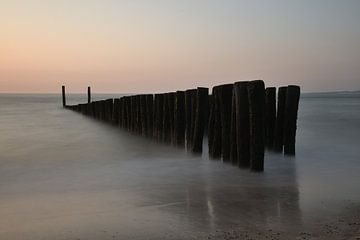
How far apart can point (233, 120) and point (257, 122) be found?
74 cm

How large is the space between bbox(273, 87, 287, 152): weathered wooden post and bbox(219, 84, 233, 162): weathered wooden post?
1241 millimetres

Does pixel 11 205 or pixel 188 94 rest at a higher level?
pixel 188 94

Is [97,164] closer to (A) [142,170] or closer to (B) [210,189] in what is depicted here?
(A) [142,170]

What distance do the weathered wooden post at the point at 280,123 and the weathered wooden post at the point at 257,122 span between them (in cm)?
177

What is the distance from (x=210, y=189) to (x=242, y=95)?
1.80m

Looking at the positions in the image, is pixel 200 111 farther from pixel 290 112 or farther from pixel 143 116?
pixel 143 116

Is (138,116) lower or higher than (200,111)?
lower

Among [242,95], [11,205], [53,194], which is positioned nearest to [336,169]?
[242,95]

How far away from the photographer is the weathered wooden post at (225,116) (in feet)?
24.2

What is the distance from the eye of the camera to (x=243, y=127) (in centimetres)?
675

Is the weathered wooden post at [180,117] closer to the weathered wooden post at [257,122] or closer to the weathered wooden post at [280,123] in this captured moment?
the weathered wooden post at [280,123]

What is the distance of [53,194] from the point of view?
5.37 metres

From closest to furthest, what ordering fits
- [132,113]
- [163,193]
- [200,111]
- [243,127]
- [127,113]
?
[163,193]
[243,127]
[200,111]
[132,113]
[127,113]

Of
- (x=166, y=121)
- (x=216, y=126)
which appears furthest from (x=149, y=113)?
(x=216, y=126)
